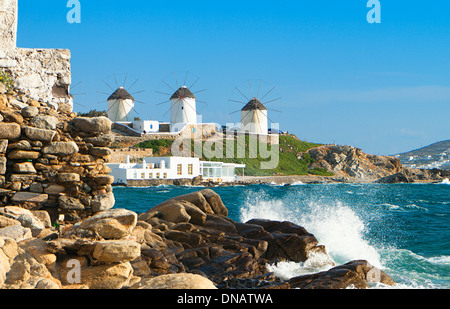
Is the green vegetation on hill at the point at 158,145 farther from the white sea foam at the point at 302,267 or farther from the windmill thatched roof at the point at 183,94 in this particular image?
the white sea foam at the point at 302,267

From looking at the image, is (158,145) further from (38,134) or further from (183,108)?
(38,134)

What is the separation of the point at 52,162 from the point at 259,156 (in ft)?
232

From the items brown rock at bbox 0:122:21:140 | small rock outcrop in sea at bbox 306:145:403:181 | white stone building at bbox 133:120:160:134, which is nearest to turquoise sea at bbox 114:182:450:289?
brown rock at bbox 0:122:21:140

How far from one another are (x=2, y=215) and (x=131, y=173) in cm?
4094

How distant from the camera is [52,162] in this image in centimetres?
862

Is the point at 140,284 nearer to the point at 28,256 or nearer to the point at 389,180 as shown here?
the point at 28,256

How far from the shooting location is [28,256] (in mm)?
5840

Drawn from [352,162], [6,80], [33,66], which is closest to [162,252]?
[6,80]

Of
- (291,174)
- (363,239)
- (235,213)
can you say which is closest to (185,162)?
(291,174)

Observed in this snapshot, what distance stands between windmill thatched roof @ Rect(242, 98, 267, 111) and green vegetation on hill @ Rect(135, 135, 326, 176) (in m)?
6.90

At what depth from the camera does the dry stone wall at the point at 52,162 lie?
8400mm

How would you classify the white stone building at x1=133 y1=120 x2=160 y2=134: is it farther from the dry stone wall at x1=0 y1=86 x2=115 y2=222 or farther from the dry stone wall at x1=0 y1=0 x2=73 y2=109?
the dry stone wall at x1=0 y1=86 x2=115 y2=222

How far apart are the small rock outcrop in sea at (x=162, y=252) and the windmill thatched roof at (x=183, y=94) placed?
7002 centimetres
